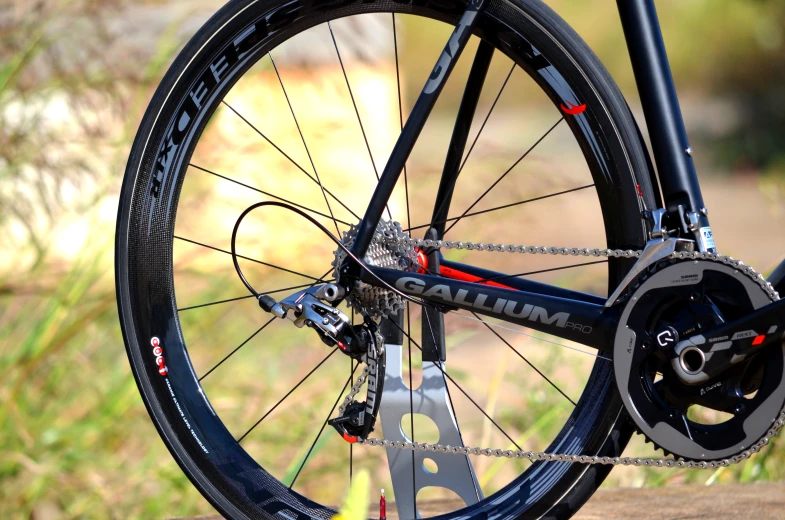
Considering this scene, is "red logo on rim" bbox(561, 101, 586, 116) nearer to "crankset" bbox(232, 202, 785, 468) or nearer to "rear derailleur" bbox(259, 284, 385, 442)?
"crankset" bbox(232, 202, 785, 468)

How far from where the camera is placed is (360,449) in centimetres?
271

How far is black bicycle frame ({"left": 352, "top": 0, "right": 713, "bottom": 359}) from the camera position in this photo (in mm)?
1326

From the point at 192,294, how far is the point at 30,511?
2.62ft

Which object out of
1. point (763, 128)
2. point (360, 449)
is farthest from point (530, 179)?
point (763, 128)

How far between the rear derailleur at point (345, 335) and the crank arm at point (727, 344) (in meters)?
0.47

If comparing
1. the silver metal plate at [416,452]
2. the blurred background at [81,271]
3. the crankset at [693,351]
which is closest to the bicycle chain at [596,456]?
the crankset at [693,351]

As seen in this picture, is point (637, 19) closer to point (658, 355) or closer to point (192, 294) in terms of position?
point (658, 355)

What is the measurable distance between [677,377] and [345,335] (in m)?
0.52

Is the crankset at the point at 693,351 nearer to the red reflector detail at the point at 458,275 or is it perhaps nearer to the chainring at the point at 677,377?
the chainring at the point at 677,377

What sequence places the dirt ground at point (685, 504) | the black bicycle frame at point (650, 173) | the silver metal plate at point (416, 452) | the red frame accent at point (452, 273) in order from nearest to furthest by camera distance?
the black bicycle frame at point (650, 173), the red frame accent at point (452, 273), the silver metal plate at point (416, 452), the dirt ground at point (685, 504)

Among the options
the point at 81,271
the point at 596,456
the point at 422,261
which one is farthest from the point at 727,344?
the point at 81,271

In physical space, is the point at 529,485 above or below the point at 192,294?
below

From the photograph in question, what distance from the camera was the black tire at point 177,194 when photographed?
133cm

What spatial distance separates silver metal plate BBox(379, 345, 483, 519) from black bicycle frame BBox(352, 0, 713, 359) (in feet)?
0.84
